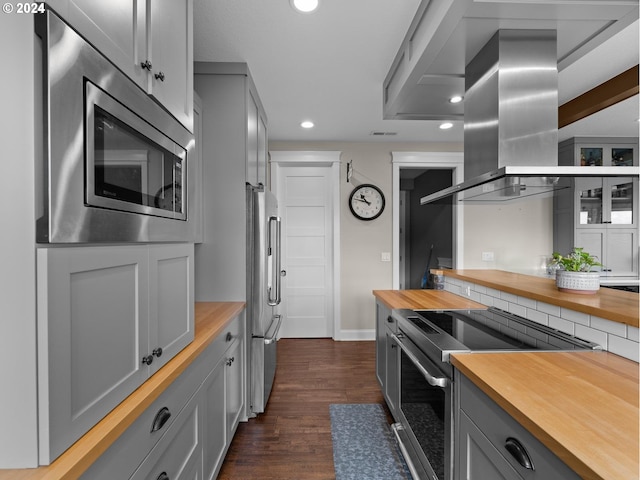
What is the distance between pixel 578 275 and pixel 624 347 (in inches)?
20.7

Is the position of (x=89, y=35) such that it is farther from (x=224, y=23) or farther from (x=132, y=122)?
(x=224, y=23)

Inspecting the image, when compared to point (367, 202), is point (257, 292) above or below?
below

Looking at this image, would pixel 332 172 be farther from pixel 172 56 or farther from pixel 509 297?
pixel 172 56

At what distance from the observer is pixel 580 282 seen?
1683 mm

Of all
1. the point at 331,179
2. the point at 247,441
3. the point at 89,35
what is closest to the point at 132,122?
the point at 89,35

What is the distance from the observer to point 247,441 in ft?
7.07

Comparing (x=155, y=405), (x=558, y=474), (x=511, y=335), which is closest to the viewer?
(x=558, y=474)

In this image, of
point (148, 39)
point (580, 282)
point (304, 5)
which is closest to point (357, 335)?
point (580, 282)

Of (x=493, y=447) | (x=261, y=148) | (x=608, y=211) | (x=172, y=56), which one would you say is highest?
(x=261, y=148)

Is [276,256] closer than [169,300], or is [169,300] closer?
[169,300]

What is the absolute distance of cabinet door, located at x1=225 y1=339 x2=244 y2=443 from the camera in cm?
192

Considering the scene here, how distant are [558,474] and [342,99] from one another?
2867 millimetres

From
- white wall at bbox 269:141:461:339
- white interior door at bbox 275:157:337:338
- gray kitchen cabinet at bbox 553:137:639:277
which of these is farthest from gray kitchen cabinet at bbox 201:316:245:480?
gray kitchen cabinet at bbox 553:137:639:277

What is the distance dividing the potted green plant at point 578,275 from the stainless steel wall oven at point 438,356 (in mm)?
262
